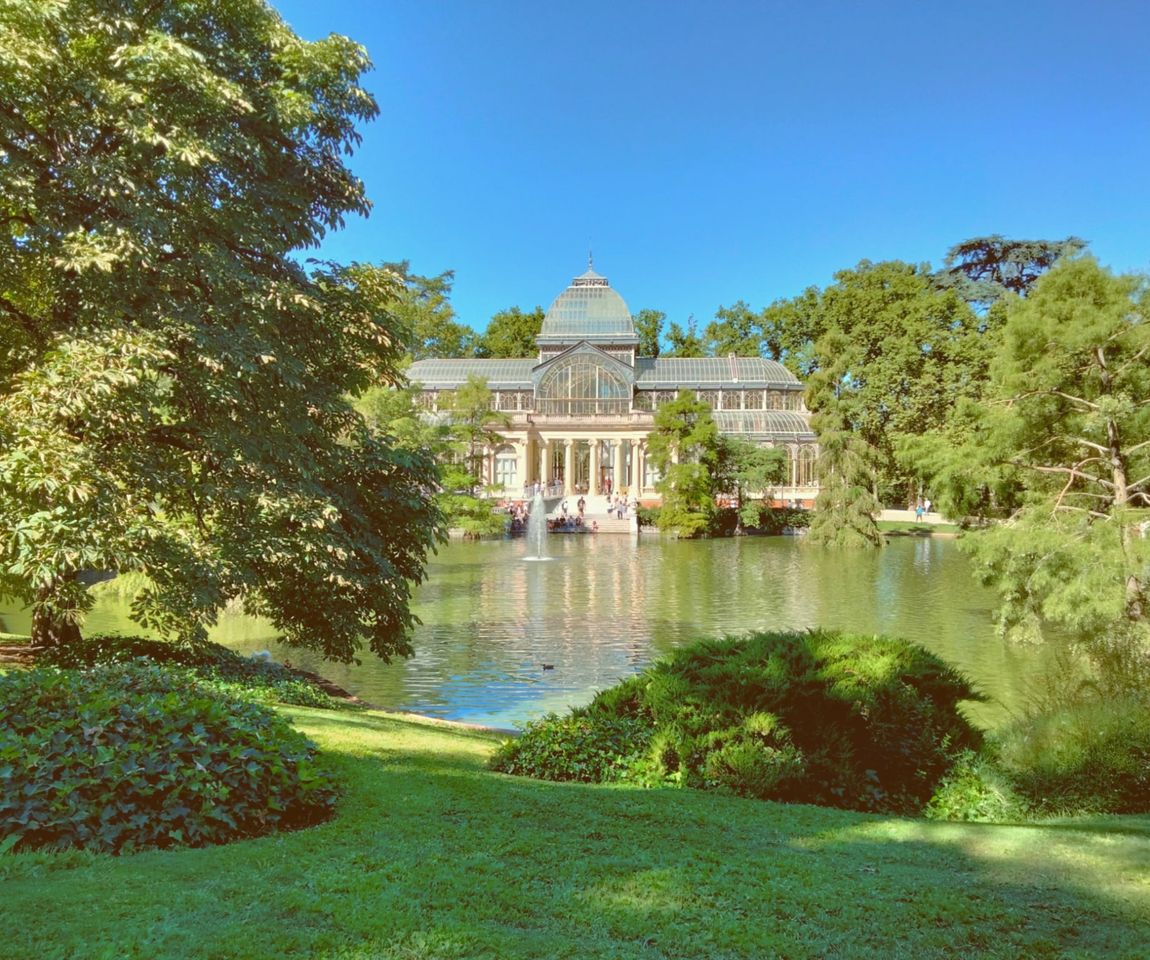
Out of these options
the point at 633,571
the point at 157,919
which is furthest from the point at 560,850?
the point at 633,571

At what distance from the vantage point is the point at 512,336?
7519cm

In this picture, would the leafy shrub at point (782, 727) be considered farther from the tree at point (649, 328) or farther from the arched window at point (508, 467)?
the tree at point (649, 328)

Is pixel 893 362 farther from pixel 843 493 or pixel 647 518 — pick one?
pixel 647 518

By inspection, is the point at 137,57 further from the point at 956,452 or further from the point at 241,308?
the point at 956,452

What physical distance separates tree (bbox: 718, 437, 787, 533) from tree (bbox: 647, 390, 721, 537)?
0.55m

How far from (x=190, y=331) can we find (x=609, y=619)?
12836 mm

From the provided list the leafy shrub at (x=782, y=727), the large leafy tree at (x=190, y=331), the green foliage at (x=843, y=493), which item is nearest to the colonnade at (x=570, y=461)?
the green foliage at (x=843, y=493)

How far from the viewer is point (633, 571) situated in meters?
28.2

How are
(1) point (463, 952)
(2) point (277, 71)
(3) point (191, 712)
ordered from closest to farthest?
(1) point (463, 952), (3) point (191, 712), (2) point (277, 71)

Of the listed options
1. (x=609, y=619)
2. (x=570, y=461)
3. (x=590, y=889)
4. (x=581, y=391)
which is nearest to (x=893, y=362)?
(x=581, y=391)

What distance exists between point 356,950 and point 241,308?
768 centimetres

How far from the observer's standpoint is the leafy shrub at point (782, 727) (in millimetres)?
6266

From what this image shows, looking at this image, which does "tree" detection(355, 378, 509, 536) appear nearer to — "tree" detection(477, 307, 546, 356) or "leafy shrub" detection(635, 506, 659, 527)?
"leafy shrub" detection(635, 506, 659, 527)

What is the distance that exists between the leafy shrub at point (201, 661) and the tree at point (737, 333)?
5962cm
